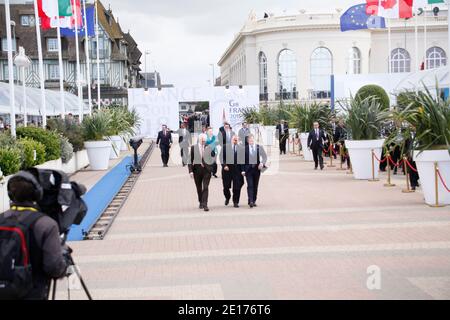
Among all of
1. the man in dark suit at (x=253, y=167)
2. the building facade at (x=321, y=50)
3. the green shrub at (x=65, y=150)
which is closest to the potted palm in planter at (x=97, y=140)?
the green shrub at (x=65, y=150)

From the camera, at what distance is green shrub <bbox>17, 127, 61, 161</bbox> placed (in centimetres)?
2170

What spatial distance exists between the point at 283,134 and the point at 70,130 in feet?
40.8

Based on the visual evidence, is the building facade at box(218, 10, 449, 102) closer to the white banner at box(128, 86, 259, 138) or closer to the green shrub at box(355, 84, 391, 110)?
the white banner at box(128, 86, 259, 138)

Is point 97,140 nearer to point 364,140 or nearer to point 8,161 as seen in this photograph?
point 364,140

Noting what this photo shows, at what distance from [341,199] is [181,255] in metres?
7.28

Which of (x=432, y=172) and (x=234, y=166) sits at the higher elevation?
(x=234, y=166)

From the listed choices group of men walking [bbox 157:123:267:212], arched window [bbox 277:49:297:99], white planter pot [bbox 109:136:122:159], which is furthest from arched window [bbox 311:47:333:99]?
group of men walking [bbox 157:123:267:212]

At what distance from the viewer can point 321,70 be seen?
8931 centimetres

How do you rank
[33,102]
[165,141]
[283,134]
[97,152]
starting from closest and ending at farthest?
[97,152] → [165,141] → [33,102] → [283,134]

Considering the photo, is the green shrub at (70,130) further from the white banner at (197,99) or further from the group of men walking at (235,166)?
the white banner at (197,99)

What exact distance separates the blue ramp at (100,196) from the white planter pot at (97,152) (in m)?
0.57

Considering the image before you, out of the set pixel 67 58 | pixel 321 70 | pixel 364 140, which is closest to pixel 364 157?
pixel 364 140

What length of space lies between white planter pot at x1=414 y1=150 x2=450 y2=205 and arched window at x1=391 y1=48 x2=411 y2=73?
239ft
